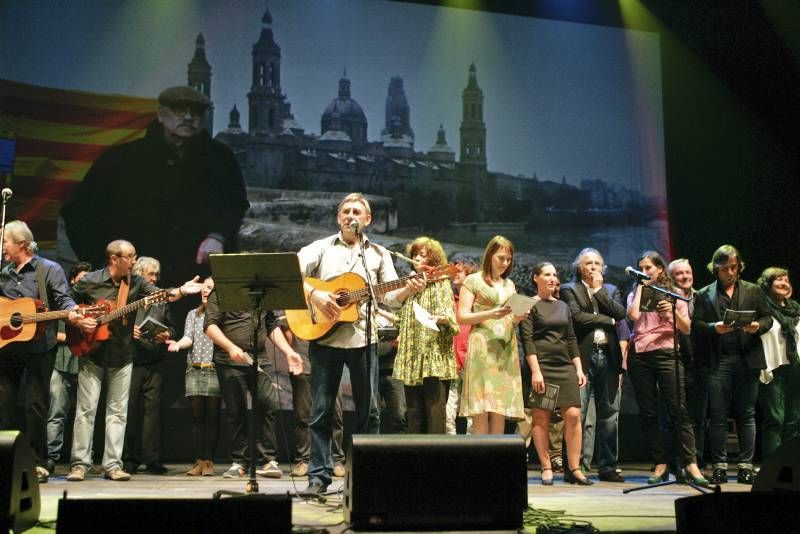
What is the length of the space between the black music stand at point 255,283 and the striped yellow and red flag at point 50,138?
177 inches

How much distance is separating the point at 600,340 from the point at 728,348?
1.14 m

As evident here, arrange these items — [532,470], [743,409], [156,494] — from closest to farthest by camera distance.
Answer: [156,494]
[743,409]
[532,470]

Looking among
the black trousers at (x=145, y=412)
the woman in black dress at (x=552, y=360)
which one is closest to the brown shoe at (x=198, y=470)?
the black trousers at (x=145, y=412)

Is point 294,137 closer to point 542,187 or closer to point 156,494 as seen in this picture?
point 542,187

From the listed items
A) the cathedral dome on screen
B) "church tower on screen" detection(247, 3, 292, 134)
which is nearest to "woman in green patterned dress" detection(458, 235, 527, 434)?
the cathedral dome on screen

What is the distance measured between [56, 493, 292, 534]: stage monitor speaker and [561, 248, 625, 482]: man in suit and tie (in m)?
4.33

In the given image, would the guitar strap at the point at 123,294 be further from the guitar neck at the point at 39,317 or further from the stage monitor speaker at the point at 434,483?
the stage monitor speaker at the point at 434,483

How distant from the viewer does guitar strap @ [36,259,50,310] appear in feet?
21.4

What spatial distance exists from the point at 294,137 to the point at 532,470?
4.47 metres

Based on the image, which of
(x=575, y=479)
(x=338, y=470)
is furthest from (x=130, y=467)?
(x=575, y=479)

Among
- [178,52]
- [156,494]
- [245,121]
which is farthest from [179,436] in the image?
[178,52]

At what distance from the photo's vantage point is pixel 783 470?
13.2ft

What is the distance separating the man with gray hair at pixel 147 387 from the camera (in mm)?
7266

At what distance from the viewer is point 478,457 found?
3.99m
